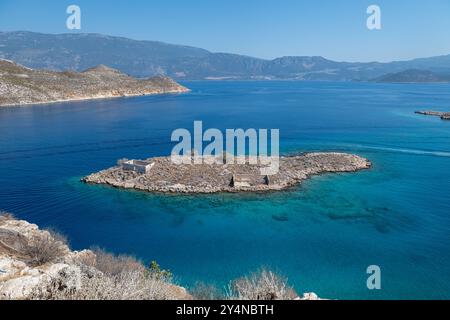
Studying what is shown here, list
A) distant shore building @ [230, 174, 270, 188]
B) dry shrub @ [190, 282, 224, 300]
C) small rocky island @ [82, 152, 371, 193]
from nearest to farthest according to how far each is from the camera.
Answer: dry shrub @ [190, 282, 224, 300], small rocky island @ [82, 152, 371, 193], distant shore building @ [230, 174, 270, 188]

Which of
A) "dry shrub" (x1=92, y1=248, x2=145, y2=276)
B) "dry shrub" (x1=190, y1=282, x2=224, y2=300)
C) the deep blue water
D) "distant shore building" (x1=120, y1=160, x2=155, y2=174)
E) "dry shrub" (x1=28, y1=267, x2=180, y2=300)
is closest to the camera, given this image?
"dry shrub" (x1=28, y1=267, x2=180, y2=300)

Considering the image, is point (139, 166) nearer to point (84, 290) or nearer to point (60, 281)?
point (60, 281)

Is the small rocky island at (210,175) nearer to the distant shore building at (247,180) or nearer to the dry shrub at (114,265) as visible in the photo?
the distant shore building at (247,180)

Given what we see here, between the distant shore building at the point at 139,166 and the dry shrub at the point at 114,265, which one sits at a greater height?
the distant shore building at the point at 139,166

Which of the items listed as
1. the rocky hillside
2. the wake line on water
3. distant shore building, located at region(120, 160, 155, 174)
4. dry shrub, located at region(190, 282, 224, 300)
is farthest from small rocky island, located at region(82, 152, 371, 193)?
dry shrub, located at region(190, 282, 224, 300)

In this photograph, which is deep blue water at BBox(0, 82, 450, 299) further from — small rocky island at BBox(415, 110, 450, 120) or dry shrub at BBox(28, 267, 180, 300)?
small rocky island at BBox(415, 110, 450, 120)

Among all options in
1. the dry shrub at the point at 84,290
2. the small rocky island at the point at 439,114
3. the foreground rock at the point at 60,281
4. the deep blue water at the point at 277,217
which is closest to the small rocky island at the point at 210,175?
the deep blue water at the point at 277,217

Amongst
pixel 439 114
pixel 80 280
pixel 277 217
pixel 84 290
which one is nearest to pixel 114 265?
pixel 80 280

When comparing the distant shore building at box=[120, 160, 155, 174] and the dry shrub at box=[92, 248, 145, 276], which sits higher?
the distant shore building at box=[120, 160, 155, 174]
